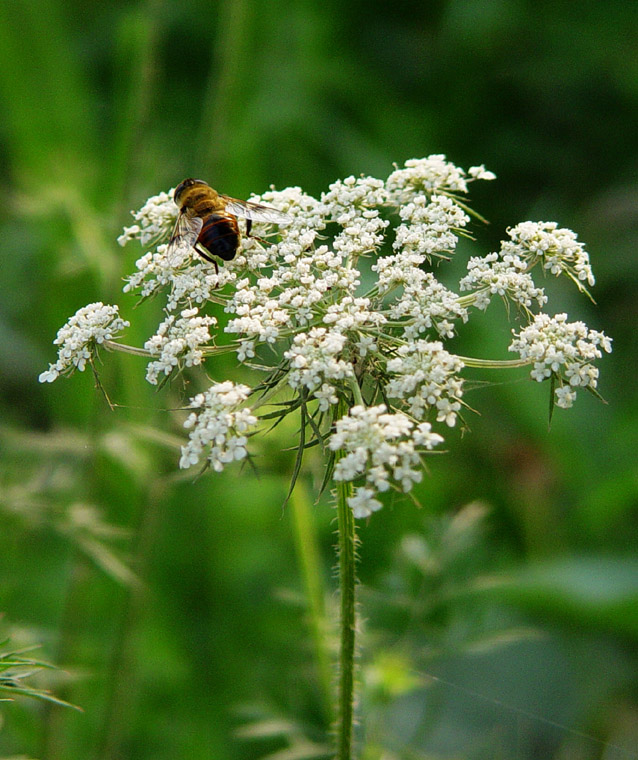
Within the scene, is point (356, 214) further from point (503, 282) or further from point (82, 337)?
point (82, 337)

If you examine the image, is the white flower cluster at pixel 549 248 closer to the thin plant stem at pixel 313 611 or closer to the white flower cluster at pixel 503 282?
the white flower cluster at pixel 503 282

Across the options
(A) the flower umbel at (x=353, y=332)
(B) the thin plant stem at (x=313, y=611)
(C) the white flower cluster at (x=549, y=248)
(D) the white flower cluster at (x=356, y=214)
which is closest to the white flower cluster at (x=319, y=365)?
(A) the flower umbel at (x=353, y=332)

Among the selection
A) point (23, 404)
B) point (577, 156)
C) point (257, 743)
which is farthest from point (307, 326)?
point (577, 156)

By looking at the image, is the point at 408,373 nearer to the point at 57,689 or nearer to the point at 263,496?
the point at 57,689

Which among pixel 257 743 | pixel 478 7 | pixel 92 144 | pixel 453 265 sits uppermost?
pixel 478 7

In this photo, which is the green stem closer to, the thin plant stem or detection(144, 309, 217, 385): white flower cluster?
detection(144, 309, 217, 385): white flower cluster

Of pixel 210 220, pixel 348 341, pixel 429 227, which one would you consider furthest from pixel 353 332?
pixel 210 220
